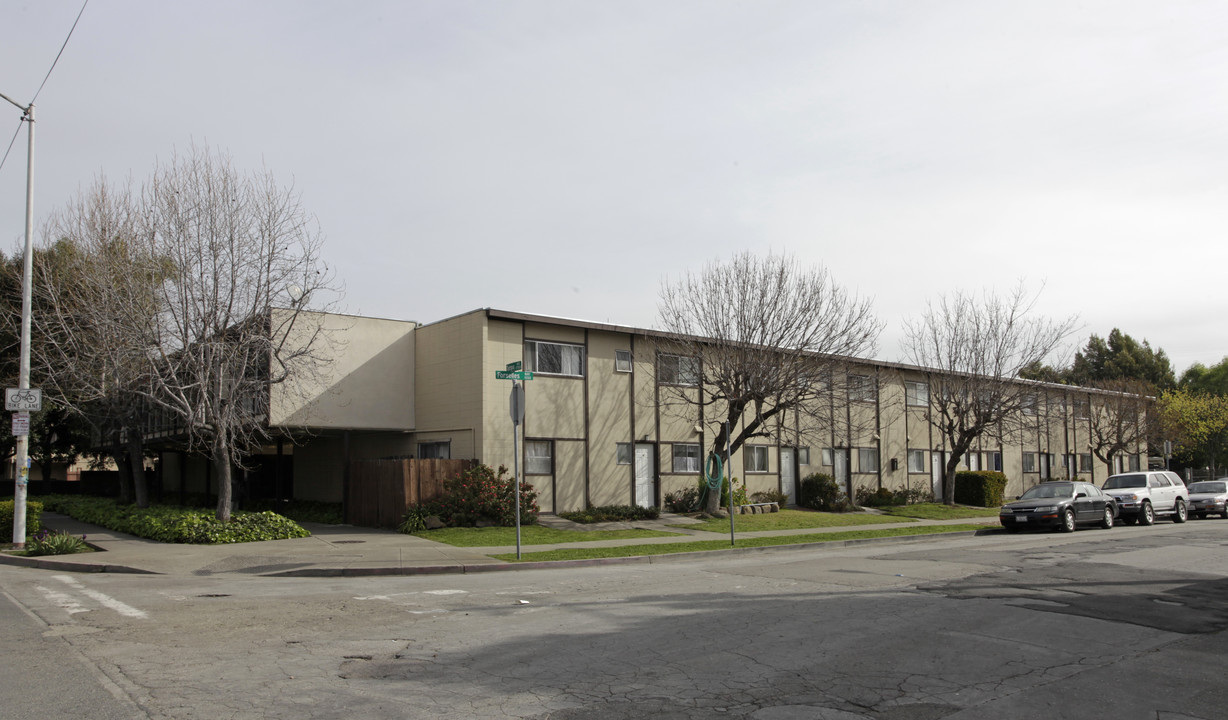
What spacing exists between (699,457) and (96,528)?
17332mm

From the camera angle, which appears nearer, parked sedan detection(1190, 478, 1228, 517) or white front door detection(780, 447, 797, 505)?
parked sedan detection(1190, 478, 1228, 517)

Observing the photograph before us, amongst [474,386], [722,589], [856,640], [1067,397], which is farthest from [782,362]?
[1067,397]

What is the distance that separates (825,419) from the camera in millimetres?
26000

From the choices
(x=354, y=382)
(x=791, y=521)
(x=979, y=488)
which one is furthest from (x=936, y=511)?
(x=354, y=382)

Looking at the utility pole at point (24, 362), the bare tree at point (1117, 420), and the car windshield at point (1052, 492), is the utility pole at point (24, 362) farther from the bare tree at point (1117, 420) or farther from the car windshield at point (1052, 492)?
the bare tree at point (1117, 420)

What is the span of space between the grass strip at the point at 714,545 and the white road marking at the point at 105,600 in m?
6.37

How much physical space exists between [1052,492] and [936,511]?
9.00 metres

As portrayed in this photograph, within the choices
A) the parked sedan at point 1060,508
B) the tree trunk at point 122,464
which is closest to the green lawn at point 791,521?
the parked sedan at point 1060,508

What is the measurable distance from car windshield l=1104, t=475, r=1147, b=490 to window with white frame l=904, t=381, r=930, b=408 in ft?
29.3

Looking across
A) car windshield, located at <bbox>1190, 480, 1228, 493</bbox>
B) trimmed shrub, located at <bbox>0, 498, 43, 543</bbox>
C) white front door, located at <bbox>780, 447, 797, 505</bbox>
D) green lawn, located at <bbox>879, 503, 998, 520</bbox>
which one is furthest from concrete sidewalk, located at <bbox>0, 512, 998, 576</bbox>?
car windshield, located at <bbox>1190, 480, 1228, 493</bbox>

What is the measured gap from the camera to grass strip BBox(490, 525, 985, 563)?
648 inches

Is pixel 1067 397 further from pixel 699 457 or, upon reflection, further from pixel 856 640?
pixel 856 640

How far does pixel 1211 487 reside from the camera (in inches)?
1221

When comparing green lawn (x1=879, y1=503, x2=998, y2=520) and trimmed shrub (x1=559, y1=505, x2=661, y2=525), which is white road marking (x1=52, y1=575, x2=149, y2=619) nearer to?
Answer: trimmed shrub (x1=559, y1=505, x2=661, y2=525)
